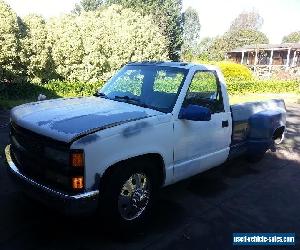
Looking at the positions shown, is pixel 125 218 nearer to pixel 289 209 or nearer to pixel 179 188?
pixel 179 188

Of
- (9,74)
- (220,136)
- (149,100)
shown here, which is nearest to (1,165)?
(149,100)

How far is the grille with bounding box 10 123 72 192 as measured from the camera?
3.65 metres

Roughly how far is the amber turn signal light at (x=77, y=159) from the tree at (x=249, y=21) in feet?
310

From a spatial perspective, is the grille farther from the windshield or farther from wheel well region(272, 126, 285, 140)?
wheel well region(272, 126, 285, 140)

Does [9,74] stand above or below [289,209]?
above

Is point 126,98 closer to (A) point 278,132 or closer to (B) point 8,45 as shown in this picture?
(A) point 278,132

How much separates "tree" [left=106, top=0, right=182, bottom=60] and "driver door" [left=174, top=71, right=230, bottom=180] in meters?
49.9

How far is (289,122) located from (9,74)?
40.0 ft

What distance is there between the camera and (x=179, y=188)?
585cm

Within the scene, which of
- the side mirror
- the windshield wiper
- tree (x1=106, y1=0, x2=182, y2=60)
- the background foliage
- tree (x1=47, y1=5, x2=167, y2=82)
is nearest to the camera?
the side mirror

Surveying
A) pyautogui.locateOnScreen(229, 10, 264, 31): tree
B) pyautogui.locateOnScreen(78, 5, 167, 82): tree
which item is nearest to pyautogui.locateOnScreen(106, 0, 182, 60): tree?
pyautogui.locateOnScreen(78, 5, 167, 82): tree

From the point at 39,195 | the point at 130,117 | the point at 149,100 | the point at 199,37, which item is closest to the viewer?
the point at 39,195

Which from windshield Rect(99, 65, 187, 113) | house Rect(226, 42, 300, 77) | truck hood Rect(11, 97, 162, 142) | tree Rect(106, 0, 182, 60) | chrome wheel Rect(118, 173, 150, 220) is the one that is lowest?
chrome wheel Rect(118, 173, 150, 220)

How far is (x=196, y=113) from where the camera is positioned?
4500 mm
